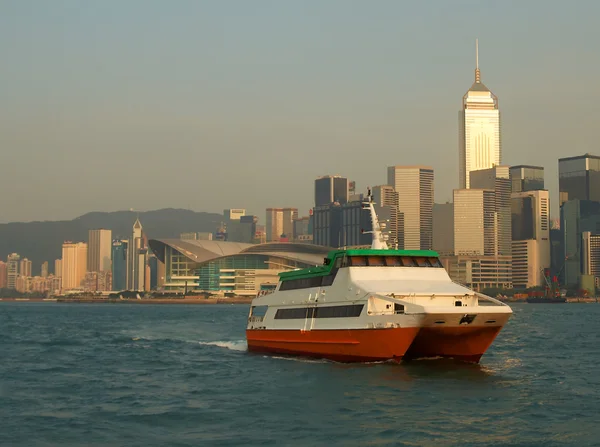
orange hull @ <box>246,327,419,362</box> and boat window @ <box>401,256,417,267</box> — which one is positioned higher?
boat window @ <box>401,256,417,267</box>

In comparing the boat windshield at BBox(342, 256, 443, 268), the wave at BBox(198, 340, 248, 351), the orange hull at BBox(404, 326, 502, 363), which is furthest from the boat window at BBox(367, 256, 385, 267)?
the wave at BBox(198, 340, 248, 351)

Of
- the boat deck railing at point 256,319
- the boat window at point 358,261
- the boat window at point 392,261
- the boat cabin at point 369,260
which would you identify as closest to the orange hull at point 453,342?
the boat cabin at point 369,260

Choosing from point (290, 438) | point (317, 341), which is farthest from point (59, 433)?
point (317, 341)

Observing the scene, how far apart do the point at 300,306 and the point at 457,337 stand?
10233mm

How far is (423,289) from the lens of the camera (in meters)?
41.2

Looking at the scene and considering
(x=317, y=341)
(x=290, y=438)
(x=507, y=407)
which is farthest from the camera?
(x=317, y=341)

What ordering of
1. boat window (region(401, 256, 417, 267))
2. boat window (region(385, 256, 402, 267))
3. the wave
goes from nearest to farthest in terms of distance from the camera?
1. boat window (region(385, 256, 402, 267))
2. boat window (region(401, 256, 417, 267))
3. the wave

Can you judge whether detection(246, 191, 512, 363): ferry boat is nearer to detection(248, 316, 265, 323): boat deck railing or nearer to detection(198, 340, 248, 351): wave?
detection(248, 316, 265, 323): boat deck railing

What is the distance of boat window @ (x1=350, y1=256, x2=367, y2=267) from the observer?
43.0 metres

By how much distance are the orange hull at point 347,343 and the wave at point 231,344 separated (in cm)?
744

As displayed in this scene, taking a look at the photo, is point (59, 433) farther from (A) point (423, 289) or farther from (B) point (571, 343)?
(B) point (571, 343)

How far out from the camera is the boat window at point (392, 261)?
1716 inches

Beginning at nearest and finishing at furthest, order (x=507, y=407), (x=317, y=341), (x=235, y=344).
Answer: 1. (x=507, y=407)
2. (x=317, y=341)
3. (x=235, y=344)

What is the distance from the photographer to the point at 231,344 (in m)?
60.3
